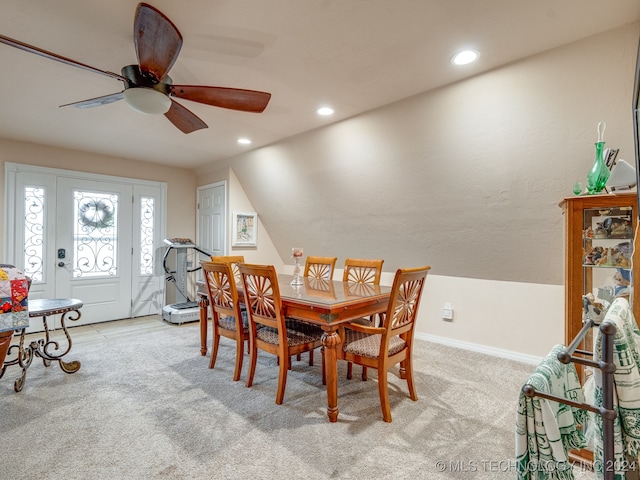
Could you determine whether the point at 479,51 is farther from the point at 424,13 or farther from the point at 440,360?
the point at 440,360

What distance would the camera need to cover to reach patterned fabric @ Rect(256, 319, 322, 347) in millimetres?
2518

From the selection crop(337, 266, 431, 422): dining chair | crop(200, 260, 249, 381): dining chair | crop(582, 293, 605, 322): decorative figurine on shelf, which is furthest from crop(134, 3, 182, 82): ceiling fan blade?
crop(582, 293, 605, 322): decorative figurine on shelf

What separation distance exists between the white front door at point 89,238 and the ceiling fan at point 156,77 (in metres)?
2.88

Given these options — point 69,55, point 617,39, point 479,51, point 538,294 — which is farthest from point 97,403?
point 617,39

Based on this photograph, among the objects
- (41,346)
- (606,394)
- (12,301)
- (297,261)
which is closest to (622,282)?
(606,394)

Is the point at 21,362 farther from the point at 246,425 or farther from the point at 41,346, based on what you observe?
the point at 246,425

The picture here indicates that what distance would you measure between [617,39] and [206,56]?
8.05ft

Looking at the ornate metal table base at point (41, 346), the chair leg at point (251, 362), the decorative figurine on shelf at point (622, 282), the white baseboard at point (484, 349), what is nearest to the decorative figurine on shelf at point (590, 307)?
the decorative figurine on shelf at point (622, 282)

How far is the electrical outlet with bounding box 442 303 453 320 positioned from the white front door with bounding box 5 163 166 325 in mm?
4229

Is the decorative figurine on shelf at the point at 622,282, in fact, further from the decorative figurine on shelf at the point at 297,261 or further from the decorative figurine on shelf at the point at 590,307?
the decorative figurine on shelf at the point at 297,261

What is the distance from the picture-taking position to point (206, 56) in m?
2.21

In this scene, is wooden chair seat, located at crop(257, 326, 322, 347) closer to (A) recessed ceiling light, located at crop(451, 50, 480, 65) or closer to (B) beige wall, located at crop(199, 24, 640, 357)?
(B) beige wall, located at crop(199, 24, 640, 357)

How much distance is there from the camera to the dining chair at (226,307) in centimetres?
276

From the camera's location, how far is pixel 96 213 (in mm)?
4742
